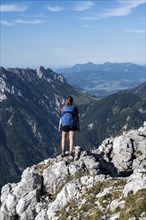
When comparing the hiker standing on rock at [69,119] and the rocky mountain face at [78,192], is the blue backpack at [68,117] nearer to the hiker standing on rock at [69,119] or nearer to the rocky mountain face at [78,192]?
the hiker standing on rock at [69,119]

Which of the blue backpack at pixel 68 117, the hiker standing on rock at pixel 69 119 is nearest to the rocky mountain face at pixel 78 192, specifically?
the hiker standing on rock at pixel 69 119

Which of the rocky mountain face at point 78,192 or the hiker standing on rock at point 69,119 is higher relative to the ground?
the hiker standing on rock at point 69,119

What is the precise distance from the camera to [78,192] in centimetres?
3519

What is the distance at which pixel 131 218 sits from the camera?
25.9 m

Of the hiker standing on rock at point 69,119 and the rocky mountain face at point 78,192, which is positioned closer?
the rocky mountain face at point 78,192

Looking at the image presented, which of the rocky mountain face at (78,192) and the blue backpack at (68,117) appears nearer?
the rocky mountain face at (78,192)

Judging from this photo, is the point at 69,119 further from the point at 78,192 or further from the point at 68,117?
the point at 78,192

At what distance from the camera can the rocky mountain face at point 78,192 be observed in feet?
96.2

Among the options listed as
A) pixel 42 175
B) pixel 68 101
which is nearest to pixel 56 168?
pixel 42 175

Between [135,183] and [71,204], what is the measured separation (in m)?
6.19

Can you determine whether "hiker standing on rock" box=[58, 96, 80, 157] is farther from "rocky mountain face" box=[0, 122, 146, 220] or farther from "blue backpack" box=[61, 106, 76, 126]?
"rocky mountain face" box=[0, 122, 146, 220]

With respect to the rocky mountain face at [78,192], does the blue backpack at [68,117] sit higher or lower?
higher

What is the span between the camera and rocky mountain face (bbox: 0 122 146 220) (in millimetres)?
29328

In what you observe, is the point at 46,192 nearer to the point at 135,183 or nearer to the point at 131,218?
the point at 135,183
